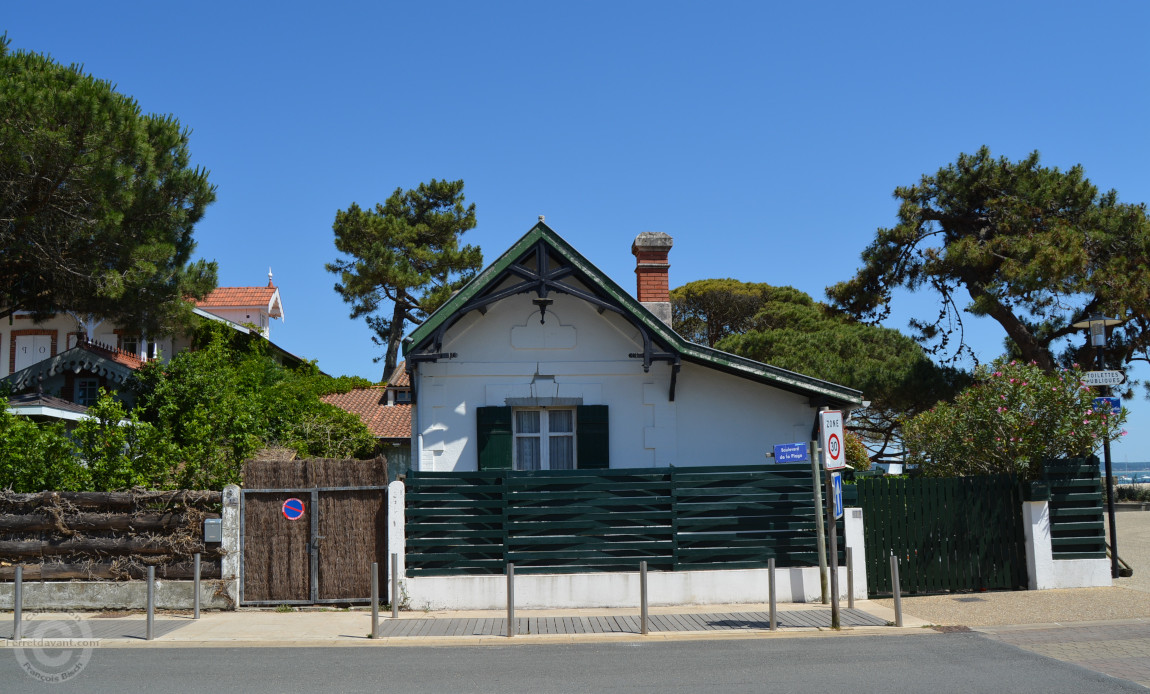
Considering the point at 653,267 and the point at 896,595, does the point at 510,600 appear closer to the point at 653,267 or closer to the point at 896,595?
the point at 896,595

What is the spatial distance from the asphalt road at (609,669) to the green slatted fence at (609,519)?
8.35ft

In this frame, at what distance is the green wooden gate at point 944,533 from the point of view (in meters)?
13.4

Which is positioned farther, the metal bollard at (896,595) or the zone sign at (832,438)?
the zone sign at (832,438)

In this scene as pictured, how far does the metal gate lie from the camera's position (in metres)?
12.6

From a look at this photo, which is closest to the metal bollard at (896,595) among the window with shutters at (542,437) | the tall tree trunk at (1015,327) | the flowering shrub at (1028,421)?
the flowering shrub at (1028,421)

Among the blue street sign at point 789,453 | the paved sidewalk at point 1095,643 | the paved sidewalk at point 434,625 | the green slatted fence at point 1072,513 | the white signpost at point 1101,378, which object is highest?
the white signpost at point 1101,378

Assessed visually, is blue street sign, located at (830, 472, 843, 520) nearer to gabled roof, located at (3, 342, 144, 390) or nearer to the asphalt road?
the asphalt road

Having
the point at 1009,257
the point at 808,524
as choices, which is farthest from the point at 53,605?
the point at 1009,257

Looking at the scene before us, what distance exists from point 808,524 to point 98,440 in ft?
35.8

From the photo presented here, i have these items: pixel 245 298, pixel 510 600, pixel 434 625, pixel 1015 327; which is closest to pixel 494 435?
pixel 434 625

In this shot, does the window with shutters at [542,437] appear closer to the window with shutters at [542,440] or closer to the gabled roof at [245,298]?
the window with shutters at [542,440]

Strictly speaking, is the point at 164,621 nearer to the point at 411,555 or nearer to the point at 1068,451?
the point at 411,555

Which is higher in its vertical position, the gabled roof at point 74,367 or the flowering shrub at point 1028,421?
the gabled roof at point 74,367

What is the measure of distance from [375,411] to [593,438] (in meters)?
19.8
